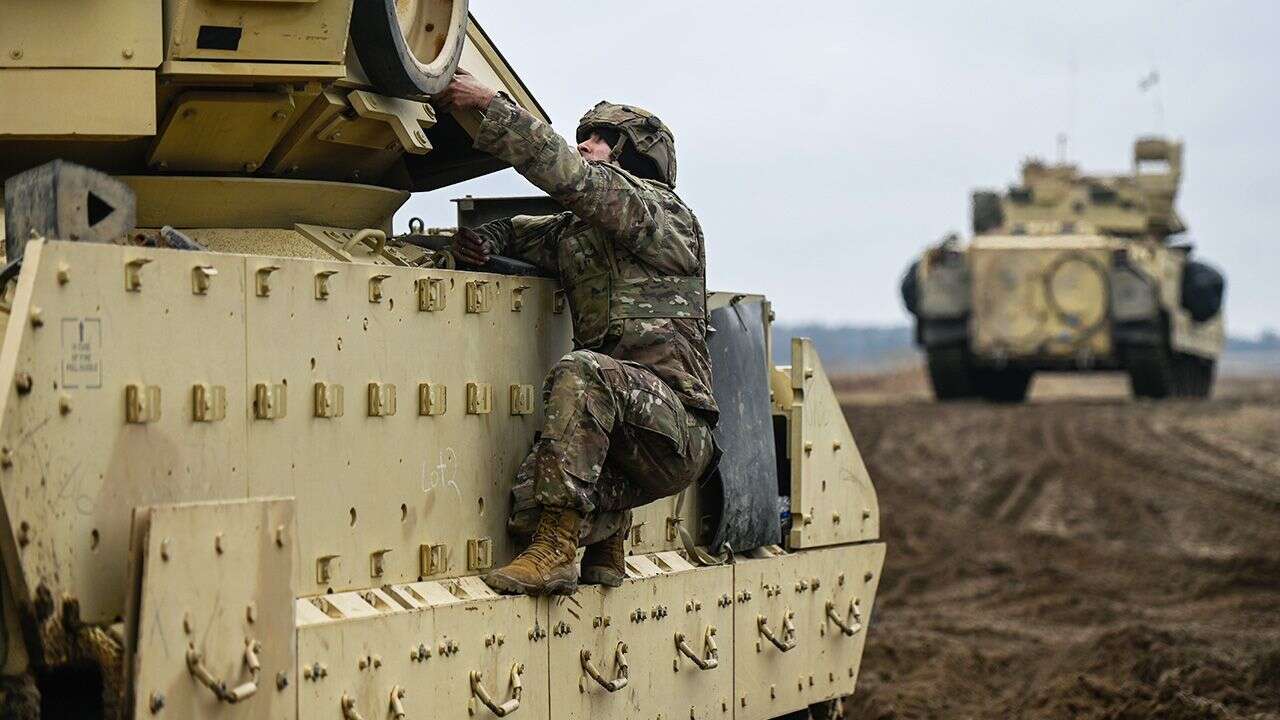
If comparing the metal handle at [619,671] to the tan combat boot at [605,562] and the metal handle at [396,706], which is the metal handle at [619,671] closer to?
the tan combat boot at [605,562]

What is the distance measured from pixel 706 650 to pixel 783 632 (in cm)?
63

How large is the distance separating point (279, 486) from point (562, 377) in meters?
1.14

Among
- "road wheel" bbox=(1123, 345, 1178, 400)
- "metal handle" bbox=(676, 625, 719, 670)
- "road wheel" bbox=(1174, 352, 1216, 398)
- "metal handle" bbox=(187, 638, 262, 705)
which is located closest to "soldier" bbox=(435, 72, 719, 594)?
"metal handle" bbox=(676, 625, 719, 670)

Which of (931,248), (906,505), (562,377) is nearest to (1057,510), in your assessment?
(906,505)

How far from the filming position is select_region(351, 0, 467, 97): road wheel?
6.16 m

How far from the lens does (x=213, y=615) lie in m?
4.90

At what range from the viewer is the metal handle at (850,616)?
8141mm

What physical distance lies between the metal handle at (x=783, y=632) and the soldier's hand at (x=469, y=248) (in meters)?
1.79

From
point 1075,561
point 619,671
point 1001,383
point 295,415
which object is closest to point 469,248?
point 295,415

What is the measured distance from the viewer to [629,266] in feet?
22.1

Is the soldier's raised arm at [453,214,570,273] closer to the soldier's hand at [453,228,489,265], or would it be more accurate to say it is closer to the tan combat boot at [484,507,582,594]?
the soldier's hand at [453,228,489,265]

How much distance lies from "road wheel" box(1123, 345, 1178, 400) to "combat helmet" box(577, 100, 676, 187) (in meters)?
22.9

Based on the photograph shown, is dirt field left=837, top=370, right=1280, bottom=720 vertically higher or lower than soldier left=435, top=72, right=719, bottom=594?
lower

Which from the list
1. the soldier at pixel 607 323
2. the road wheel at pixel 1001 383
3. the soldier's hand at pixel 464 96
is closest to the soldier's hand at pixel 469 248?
the soldier at pixel 607 323
